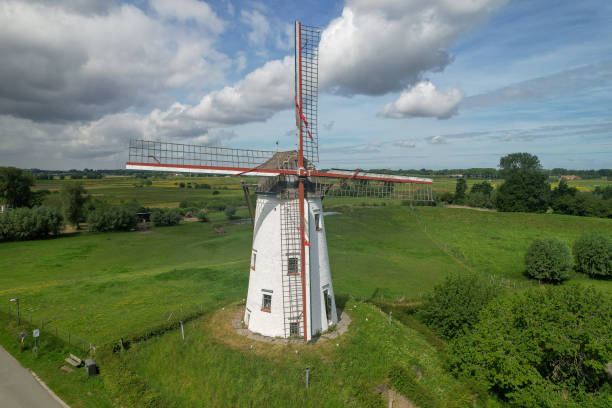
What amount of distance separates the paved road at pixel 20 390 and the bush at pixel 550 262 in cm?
4378

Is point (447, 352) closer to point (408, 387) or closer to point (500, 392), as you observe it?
point (500, 392)

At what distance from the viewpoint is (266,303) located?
1697 centimetres

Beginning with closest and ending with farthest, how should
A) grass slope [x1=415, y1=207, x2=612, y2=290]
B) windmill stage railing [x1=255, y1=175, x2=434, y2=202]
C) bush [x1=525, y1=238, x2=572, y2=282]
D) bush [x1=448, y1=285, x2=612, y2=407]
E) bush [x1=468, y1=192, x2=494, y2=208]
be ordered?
bush [x1=448, y1=285, x2=612, y2=407] < windmill stage railing [x1=255, y1=175, x2=434, y2=202] < bush [x1=525, y1=238, x2=572, y2=282] < grass slope [x1=415, y1=207, x2=612, y2=290] < bush [x1=468, y1=192, x2=494, y2=208]

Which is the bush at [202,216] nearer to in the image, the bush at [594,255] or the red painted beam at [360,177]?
the red painted beam at [360,177]

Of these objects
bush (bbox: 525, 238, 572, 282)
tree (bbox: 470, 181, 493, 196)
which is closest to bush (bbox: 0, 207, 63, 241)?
bush (bbox: 525, 238, 572, 282)

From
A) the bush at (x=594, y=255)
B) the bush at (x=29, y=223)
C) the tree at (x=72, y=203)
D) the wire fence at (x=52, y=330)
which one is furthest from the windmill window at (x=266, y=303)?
the tree at (x=72, y=203)

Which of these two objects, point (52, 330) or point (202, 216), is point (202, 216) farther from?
point (52, 330)

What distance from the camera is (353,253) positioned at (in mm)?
45094

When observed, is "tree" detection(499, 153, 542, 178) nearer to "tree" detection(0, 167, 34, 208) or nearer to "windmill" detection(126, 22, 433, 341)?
"windmill" detection(126, 22, 433, 341)

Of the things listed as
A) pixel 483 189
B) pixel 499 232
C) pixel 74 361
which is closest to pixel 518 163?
pixel 483 189

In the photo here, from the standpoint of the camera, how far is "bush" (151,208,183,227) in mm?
67375

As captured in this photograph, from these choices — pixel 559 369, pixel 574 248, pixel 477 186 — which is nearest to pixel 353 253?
pixel 574 248

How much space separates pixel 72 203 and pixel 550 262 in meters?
79.9

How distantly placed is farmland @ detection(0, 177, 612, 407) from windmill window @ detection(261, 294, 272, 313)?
6.06 feet
